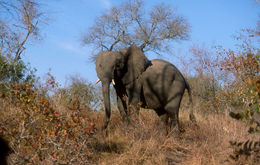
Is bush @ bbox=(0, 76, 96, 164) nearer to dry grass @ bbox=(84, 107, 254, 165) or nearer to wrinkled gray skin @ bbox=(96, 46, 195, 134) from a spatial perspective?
dry grass @ bbox=(84, 107, 254, 165)

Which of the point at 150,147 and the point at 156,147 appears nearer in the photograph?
the point at 150,147

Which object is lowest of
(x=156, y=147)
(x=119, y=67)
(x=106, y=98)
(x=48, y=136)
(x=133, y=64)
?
(x=156, y=147)

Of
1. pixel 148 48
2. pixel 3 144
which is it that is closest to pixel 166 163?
pixel 3 144

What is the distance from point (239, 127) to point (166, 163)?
265cm

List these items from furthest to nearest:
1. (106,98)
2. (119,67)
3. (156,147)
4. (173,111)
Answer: (173,111) → (119,67) → (106,98) → (156,147)

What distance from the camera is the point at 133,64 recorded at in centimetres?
802

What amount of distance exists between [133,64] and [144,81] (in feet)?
1.90

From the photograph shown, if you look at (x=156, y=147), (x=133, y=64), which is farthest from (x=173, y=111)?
(x=156, y=147)

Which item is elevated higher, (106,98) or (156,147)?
(106,98)

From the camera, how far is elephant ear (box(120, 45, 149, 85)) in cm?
785

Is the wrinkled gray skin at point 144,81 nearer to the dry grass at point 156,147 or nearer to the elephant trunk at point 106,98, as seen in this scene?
the elephant trunk at point 106,98

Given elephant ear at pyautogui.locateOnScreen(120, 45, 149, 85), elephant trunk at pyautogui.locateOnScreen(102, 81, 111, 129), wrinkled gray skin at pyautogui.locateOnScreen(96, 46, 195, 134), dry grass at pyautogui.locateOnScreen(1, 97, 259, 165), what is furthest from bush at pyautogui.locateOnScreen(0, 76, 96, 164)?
elephant ear at pyautogui.locateOnScreen(120, 45, 149, 85)

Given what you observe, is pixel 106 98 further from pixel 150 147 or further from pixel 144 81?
pixel 150 147

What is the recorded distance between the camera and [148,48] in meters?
25.0
